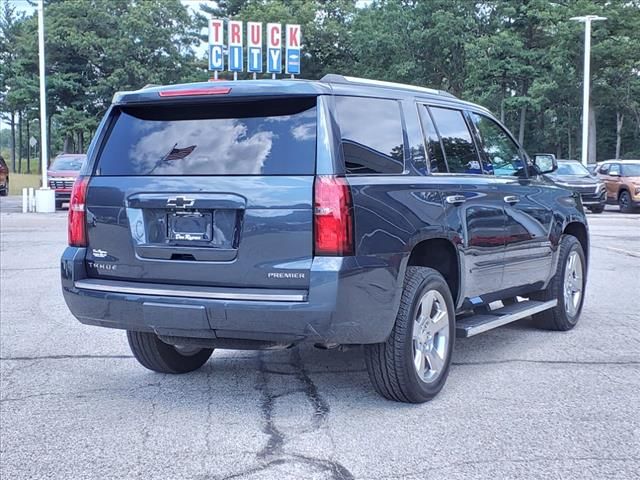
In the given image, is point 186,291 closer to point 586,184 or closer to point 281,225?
point 281,225

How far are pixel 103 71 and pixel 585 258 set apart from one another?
158 ft

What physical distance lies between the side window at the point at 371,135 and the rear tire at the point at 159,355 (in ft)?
6.47

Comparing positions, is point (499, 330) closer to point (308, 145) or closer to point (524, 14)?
point (308, 145)

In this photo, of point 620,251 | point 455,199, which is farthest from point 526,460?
point 620,251

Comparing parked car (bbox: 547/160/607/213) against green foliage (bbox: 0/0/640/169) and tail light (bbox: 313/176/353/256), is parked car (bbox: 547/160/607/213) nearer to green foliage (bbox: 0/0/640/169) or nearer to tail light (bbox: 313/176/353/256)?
green foliage (bbox: 0/0/640/169)

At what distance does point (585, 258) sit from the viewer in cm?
745

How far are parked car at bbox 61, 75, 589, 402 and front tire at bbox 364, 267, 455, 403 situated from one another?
1 cm

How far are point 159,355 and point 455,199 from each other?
2322 millimetres

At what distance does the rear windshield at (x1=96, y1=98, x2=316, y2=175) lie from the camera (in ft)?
14.2

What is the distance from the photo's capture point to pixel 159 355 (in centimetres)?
546

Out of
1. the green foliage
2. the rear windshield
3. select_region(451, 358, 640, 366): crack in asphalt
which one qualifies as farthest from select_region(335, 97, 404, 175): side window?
the green foliage

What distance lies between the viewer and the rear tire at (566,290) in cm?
686

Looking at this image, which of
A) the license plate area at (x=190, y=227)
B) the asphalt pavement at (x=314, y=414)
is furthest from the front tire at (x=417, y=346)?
the license plate area at (x=190, y=227)

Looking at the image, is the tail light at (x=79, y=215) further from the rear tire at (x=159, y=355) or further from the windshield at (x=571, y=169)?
the windshield at (x=571, y=169)
